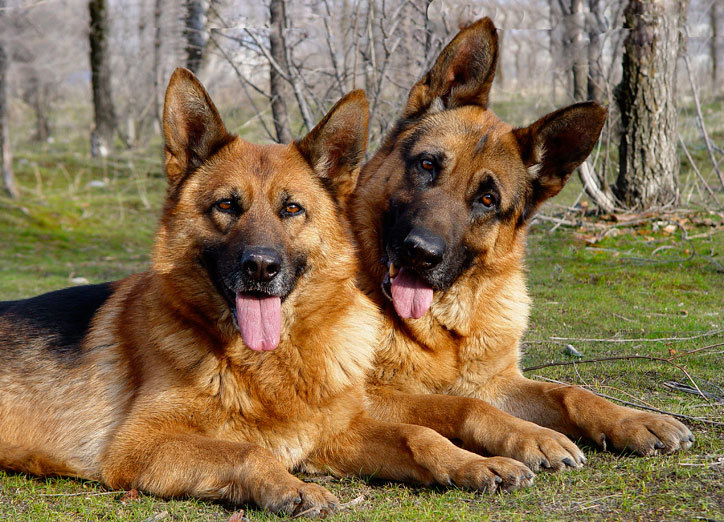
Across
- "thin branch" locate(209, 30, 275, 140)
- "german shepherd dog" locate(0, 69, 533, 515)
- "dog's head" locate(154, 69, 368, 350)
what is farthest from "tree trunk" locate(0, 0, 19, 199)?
"dog's head" locate(154, 69, 368, 350)

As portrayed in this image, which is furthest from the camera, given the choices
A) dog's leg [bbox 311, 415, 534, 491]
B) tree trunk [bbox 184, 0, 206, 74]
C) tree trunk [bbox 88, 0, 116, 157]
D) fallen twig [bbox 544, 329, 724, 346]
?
tree trunk [bbox 88, 0, 116, 157]

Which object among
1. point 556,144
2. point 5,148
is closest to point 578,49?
point 556,144

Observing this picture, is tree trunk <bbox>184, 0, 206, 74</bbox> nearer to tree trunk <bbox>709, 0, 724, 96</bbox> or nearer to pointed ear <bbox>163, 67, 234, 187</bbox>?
pointed ear <bbox>163, 67, 234, 187</bbox>

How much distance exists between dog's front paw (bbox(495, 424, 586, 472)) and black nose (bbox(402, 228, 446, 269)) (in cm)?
103

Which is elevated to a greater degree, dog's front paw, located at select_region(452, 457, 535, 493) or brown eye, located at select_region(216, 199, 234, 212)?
brown eye, located at select_region(216, 199, 234, 212)

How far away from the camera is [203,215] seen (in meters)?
3.45

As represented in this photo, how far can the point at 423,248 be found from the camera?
3721mm

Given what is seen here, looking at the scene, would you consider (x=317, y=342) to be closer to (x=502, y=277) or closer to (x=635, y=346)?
(x=502, y=277)

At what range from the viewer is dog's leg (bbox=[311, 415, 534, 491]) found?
2.98m

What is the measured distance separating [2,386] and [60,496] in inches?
36.5

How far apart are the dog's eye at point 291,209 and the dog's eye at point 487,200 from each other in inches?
46.5

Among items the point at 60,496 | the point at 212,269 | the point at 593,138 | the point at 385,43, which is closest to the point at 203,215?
the point at 212,269

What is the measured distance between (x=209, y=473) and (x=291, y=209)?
133 centimetres

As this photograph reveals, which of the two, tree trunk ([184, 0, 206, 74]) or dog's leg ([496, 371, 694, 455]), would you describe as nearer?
dog's leg ([496, 371, 694, 455])
